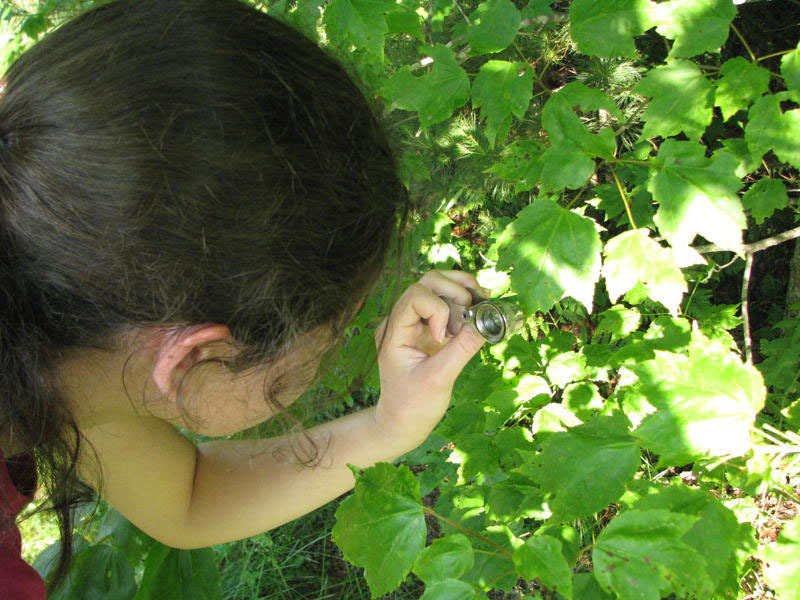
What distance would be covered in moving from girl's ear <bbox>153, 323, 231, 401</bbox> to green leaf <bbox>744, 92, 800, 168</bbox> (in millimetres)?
1171

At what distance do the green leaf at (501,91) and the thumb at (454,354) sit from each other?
0.49 m

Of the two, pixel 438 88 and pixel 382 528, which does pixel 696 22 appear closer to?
pixel 438 88

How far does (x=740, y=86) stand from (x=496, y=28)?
54cm

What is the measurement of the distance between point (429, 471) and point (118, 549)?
1430 millimetres

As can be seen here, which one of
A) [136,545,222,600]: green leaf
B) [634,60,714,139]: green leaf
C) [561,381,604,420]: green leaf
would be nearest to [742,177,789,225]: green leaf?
[634,60,714,139]: green leaf

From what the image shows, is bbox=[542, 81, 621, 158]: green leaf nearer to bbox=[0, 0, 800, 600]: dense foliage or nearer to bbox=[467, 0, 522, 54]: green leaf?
bbox=[0, 0, 800, 600]: dense foliage

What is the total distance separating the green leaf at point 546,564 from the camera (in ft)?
3.13

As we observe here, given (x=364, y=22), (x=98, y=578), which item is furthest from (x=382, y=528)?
(x=364, y=22)

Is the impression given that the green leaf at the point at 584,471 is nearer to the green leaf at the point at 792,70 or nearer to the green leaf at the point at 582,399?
the green leaf at the point at 582,399

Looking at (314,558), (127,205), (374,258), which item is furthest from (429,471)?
(127,205)

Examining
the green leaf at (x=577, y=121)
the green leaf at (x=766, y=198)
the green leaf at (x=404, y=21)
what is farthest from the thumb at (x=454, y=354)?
the green leaf at (x=766, y=198)

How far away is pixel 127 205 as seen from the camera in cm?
93

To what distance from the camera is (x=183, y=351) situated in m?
1.04

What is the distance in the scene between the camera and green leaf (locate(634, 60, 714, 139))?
1.48m
